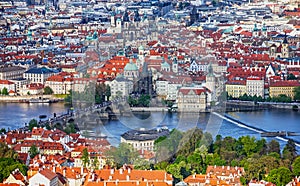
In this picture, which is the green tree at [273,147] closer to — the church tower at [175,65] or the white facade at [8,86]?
the church tower at [175,65]

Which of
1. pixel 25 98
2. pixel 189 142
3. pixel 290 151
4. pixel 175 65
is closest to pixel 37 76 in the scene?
pixel 25 98

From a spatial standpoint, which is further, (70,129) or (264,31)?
(264,31)

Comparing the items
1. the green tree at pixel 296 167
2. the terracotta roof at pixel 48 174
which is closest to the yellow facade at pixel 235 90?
the green tree at pixel 296 167

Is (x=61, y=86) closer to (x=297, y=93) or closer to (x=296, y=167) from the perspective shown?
(x=297, y=93)

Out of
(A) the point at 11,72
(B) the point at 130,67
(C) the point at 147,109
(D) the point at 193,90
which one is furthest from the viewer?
(A) the point at 11,72

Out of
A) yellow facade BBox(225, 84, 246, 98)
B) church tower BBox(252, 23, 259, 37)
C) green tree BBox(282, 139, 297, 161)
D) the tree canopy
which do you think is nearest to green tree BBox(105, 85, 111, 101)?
yellow facade BBox(225, 84, 246, 98)
